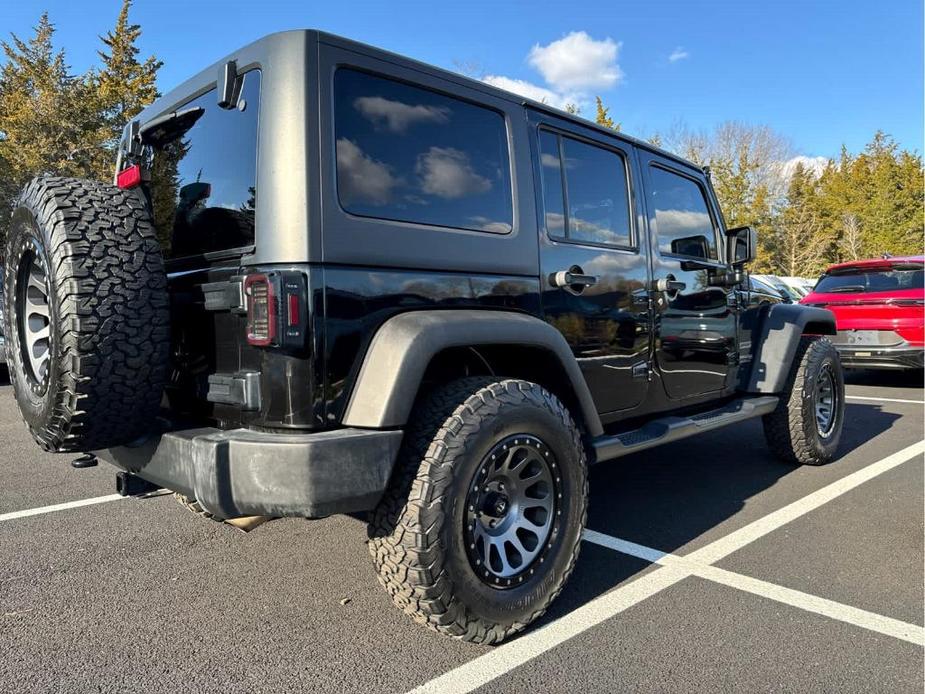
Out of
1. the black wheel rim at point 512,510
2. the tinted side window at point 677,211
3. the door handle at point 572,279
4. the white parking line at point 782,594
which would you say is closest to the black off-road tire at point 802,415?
the tinted side window at point 677,211

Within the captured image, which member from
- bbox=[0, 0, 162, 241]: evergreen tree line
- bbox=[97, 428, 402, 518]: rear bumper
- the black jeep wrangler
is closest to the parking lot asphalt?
the black jeep wrangler

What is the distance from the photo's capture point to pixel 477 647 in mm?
2422

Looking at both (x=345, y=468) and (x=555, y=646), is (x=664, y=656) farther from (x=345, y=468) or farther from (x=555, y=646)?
(x=345, y=468)

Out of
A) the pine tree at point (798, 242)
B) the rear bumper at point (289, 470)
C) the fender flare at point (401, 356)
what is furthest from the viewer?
the pine tree at point (798, 242)

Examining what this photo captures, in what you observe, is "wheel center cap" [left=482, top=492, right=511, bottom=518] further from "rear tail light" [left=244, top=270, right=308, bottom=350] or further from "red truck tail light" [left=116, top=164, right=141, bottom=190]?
"red truck tail light" [left=116, top=164, right=141, bottom=190]

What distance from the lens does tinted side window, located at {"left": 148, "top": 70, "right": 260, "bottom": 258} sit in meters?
2.37

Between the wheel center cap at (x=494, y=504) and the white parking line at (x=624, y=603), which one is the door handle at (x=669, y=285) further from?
the wheel center cap at (x=494, y=504)

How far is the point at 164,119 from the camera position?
2891 millimetres

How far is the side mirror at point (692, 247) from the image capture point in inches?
159

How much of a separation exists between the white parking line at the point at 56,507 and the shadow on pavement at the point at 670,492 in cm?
260

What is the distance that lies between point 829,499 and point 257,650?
354cm

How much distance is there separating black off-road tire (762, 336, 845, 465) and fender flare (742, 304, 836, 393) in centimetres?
12

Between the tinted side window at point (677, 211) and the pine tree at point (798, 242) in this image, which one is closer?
the tinted side window at point (677, 211)

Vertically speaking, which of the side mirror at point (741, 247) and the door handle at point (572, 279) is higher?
the side mirror at point (741, 247)
